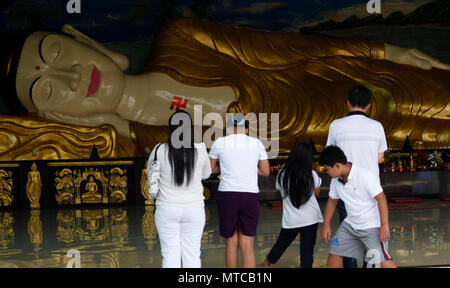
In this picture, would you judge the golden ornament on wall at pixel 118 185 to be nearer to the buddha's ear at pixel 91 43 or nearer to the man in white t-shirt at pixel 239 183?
the buddha's ear at pixel 91 43

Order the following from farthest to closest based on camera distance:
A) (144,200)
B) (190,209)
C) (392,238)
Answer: (144,200) → (392,238) → (190,209)

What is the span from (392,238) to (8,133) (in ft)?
15.5

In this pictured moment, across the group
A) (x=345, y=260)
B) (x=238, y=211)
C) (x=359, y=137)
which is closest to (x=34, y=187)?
(x=238, y=211)

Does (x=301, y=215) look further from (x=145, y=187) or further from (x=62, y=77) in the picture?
(x=62, y=77)

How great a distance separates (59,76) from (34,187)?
1.61 meters

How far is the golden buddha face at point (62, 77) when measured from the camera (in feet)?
27.8

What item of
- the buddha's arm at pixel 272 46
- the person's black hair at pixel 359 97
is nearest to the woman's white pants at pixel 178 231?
the person's black hair at pixel 359 97

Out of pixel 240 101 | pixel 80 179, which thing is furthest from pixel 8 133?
pixel 240 101

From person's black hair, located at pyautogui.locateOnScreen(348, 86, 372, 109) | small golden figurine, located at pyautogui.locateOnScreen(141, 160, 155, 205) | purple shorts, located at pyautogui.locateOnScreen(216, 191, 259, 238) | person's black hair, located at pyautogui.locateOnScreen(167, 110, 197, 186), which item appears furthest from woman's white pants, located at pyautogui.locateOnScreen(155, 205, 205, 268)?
→ small golden figurine, located at pyautogui.locateOnScreen(141, 160, 155, 205)

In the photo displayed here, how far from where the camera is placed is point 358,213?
348 centimetres

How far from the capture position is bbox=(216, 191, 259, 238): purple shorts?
12.3 ft

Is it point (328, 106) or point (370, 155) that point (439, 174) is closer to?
point (328, 106)

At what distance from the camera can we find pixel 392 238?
203 inches

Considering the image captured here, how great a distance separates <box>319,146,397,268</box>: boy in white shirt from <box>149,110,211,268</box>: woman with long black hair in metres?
0.66
